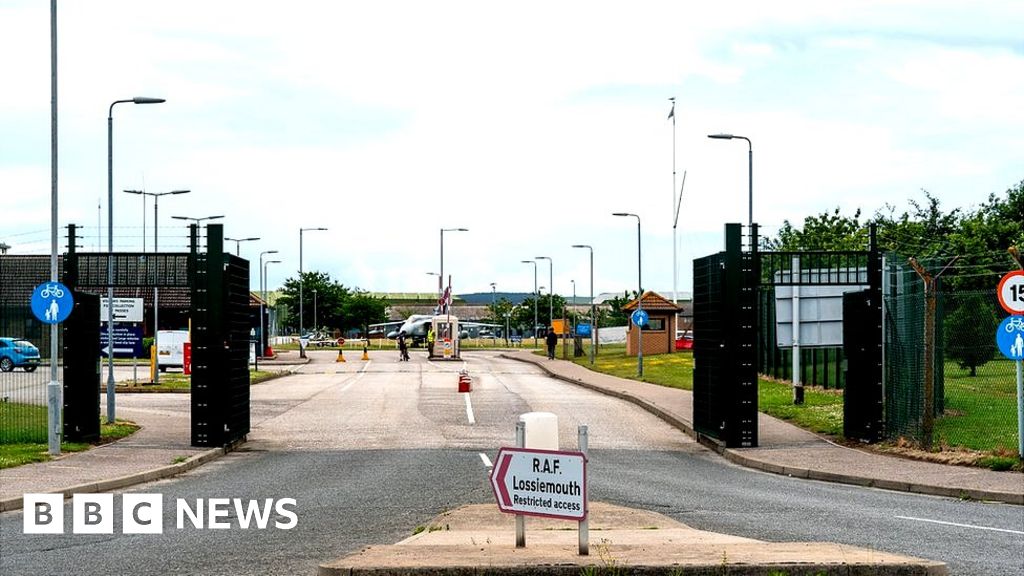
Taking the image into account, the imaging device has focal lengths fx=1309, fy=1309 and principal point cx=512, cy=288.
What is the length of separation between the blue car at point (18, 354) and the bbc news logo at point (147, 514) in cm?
653

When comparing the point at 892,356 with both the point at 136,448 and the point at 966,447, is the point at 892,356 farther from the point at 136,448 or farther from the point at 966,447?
the point at 136,448

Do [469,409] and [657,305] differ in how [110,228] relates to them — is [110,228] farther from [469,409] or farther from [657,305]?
[657,305]

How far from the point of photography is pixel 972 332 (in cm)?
2741

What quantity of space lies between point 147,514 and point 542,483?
7.33m

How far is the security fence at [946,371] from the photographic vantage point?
23.3m

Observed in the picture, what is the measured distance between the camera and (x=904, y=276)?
2558 centimetres

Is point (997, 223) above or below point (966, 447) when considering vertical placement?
above

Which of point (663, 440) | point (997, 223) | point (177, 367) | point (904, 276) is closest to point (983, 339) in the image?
point (904, 276)

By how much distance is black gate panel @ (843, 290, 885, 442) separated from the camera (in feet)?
81.8

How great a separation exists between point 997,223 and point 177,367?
34329mm

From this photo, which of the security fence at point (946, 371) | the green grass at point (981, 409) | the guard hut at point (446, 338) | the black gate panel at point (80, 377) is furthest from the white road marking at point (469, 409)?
the guard hut at point (446, 338)

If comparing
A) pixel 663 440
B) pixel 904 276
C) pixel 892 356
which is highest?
pixel 904 276

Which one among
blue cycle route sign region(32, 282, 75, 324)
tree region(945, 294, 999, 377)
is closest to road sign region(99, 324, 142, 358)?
blue cycle route sign region(32, 282, 75, 324)

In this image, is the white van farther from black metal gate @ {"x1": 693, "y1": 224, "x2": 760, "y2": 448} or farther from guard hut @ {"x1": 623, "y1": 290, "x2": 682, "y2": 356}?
black metal gate @ {"x1": 693, "y1": 224, "x2": 760, "y2": 448}
